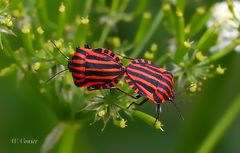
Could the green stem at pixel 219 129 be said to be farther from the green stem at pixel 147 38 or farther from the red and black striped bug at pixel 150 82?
the red and black striped bug at pixel 150 82

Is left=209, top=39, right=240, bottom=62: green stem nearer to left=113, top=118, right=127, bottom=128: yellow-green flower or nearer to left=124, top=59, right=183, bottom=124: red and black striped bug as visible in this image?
left=124, top=59, right=183, bottom=124: red and black striped bug

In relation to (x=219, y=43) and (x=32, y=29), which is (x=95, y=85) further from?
(x=219, y=43)

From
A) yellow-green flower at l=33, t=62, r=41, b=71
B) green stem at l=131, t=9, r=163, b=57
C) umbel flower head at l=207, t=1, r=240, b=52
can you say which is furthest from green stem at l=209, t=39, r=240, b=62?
yellow-green flower at l=33, t=62, r=41, b=71

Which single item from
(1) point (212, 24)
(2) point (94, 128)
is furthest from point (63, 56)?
(2) point (94, 128)

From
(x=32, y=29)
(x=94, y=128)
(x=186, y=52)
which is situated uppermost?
(x=32, y=29)

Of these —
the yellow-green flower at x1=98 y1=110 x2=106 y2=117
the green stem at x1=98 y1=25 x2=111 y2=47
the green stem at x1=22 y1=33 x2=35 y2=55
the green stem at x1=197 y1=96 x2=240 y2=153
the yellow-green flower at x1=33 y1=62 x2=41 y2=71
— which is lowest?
the green stem at x1=197 y1=96 x2=240 y2=153

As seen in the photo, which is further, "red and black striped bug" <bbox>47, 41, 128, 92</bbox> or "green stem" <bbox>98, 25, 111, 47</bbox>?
"green stem" <bbox>98, 25, 111, 47</bbox>

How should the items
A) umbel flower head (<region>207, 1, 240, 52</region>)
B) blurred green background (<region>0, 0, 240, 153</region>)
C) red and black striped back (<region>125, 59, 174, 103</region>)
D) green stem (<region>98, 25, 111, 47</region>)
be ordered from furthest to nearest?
blurred green background (<region>0, 0, 240, 153</region>) < umbel flower head (<region>207, 1, 240, 52</region>) < green stem (<region>98, 25, 111, 47</region>) < red and black striped back (<region>125, 59, 174, 103</region>)
